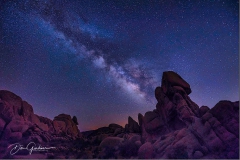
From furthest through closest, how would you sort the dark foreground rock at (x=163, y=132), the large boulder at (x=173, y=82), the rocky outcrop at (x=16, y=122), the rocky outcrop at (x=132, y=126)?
the rocky outcrop at (x=132, y=126) → the large boulder at (x=173, y=82) → the rocky outcrop at (x=16, y=122) → the dark foreground rock at (x=163, y=132)

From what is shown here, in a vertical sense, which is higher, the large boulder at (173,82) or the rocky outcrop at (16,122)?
the large boulder at (173,82)

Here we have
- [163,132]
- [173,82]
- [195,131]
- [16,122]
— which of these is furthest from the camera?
[163,132]

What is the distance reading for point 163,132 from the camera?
885 inches

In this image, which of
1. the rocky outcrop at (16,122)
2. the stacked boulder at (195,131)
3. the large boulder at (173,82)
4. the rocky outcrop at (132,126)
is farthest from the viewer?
the rocky outcrop at (132,126)

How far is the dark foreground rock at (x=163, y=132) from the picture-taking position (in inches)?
565

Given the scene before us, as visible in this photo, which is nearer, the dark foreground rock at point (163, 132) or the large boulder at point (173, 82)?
the dark foreground rock at point (163, 132)

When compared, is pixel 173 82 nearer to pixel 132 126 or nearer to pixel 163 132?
pixel 163 132

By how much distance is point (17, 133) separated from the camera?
1941 centimetres

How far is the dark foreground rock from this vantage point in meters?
14.3

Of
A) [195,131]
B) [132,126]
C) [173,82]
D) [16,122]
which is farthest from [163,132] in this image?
[16,122]

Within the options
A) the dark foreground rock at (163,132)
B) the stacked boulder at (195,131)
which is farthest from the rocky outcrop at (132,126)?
the stacked boulder at (195,131)

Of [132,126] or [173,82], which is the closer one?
[173,82]

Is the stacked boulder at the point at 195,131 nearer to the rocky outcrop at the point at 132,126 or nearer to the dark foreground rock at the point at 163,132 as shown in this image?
the dark foreground rock at the point at 163,132

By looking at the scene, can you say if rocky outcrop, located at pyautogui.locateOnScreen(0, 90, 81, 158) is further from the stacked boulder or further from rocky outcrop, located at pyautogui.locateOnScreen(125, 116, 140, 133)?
the stacked boulder
